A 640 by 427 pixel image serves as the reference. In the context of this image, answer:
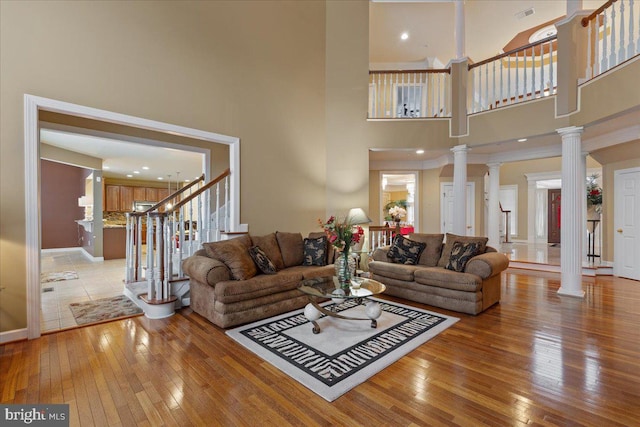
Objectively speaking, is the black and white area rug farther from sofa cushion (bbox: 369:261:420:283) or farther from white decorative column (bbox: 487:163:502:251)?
white decorative column (bbox: 487:163:502:251)

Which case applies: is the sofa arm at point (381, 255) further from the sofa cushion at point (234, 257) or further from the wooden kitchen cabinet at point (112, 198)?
the wooden kitchen cabinet at point (112, 198)

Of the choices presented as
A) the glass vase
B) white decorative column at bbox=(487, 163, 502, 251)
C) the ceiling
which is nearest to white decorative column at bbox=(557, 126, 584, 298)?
white decorative column at bbox=(487, 163, 502, 251)

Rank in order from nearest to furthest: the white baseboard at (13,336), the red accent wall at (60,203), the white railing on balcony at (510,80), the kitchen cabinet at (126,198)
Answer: the white baseboard at (13,336), the white railing on balcony at (510,80), the red accent wall at (60,203), the kitchen cabinet at (126,198)

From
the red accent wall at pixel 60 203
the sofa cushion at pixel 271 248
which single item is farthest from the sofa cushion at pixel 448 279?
the red accent wall at pixel 60 203

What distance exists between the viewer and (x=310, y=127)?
5492 mm

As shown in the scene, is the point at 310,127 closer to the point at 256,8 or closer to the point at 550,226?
the point at 256,8

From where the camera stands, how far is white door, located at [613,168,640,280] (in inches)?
213

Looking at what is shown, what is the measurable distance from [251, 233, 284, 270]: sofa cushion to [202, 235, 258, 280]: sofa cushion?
1.51 ft

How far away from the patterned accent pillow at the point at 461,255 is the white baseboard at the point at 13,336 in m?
4.80

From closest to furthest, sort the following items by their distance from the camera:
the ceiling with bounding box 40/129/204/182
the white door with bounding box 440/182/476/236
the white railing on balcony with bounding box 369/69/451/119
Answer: the white railing on balcony with bounding box 369/69/451/119, the ceiling with bounding box 40/129/204/182, the white door with bounding box 440/182/476/236

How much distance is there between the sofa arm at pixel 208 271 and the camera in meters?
3.17

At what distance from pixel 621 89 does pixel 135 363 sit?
610 centimetres

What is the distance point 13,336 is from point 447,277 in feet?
15.4

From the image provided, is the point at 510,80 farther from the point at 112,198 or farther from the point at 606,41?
the point at 112,198
